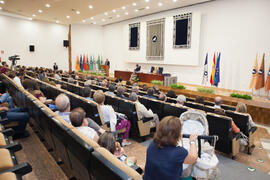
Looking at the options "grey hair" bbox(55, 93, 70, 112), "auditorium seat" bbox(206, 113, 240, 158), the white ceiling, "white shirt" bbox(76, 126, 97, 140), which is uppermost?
the white ceiling

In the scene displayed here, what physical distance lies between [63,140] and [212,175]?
166 centimetres

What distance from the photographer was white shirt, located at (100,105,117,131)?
3325 mm

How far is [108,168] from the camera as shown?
1.28 meters

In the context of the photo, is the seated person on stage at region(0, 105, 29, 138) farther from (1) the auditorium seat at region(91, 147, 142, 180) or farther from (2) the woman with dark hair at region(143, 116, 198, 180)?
(2) the woman with dark hair at region(143, 116, 198, 180)

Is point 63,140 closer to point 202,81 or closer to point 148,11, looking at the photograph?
point 202,81

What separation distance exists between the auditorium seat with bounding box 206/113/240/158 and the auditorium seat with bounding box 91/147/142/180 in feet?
7.93

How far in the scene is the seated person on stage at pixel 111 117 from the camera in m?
3.34

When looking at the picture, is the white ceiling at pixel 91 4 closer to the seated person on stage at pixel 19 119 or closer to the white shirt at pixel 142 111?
the white shirt at pixel 142 111

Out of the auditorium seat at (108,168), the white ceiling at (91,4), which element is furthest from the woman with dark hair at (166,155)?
the white ceiling at (91,4)

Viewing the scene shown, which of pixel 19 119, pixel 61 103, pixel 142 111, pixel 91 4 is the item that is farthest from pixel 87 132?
pixel 91 4

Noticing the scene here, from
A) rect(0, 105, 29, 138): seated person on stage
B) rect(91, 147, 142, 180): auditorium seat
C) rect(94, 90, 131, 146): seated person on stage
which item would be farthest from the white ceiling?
rect(91, 147, 142, 180): auditorium seat

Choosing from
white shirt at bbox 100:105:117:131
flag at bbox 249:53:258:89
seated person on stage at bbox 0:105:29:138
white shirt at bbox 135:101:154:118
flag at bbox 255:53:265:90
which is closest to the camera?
seated person on stage at bbox 0:105:29:138

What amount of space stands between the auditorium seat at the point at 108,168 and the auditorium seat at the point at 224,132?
2417mm

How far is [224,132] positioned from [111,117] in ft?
6.60
